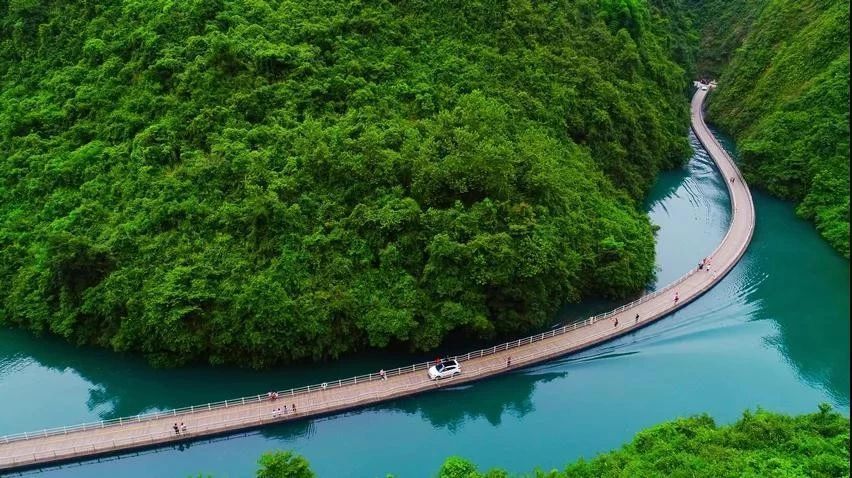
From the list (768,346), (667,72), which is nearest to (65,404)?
(768,346)

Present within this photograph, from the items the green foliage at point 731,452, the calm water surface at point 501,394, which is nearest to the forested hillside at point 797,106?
the calm water surface at point 501,394

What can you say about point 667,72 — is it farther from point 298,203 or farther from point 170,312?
point 170,312

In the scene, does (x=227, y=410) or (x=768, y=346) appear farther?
(x=768, y=346)

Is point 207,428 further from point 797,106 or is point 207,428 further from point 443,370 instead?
point 797,106

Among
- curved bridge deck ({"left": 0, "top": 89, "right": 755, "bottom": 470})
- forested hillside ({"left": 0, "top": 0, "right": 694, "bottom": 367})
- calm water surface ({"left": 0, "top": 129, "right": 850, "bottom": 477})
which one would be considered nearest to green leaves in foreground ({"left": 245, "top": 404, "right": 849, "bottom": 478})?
calm water surface ({"left": 0, "top": 129, "right": 850, "bottom": 477})

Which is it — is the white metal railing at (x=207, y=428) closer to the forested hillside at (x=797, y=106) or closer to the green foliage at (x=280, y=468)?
the green foliage at (x=280, y=468)

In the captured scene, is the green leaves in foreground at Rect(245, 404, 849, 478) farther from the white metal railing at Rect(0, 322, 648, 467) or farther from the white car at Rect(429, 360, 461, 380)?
the white car at Rect(429, 360, 461, 380)
